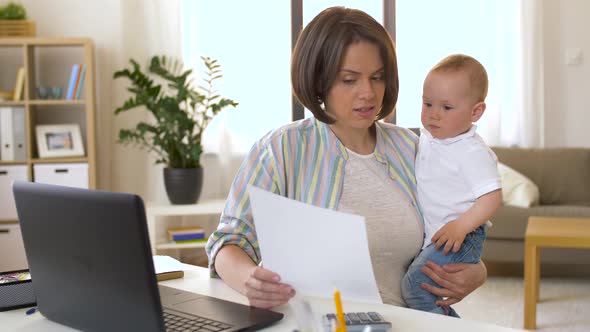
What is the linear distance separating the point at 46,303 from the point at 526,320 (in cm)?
267

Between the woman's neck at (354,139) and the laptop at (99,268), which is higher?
the woman's neck at (354,139)

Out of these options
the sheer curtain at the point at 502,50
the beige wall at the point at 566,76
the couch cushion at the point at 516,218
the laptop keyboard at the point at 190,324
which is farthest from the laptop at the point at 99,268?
the beige wall at the point at 566,76

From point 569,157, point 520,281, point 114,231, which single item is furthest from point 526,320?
point 114,231

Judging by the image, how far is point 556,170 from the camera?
4.99 m

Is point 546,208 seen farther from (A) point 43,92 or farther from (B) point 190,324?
(B) point 190,324

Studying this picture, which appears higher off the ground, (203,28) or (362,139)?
(203,28)

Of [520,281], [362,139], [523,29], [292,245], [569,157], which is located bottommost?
[520,281]

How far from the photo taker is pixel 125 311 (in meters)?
1.12

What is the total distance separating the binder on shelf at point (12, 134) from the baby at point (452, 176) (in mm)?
3502

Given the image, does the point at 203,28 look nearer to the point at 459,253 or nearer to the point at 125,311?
the point at 459,253

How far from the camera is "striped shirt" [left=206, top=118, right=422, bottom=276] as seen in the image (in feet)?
5.24

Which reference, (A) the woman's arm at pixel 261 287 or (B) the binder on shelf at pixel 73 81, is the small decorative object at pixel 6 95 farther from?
(A) the woman's arm at pixel 261 287

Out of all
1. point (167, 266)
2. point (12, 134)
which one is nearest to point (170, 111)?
→ point (12, 134)

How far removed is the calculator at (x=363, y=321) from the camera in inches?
46.8
